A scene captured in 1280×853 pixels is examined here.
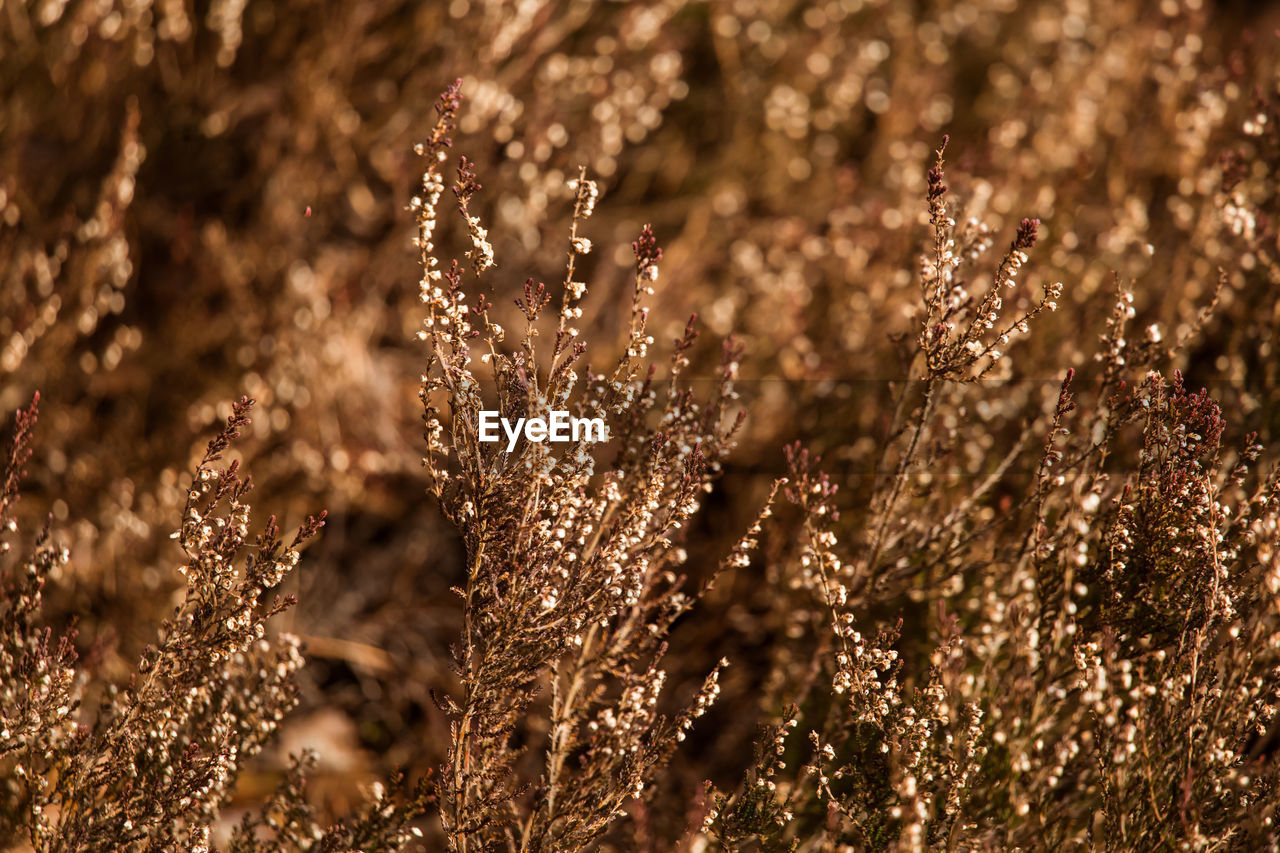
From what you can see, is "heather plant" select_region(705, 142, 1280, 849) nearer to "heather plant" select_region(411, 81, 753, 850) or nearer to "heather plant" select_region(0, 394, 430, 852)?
"heather plant" select_region(411, 81, 753, 850)

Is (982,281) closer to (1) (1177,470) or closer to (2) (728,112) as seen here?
(1) (1177,470)

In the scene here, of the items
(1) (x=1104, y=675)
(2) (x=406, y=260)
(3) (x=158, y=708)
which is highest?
(2) (x=406, y=260)

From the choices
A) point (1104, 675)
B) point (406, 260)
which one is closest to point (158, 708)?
point (1104, 675)

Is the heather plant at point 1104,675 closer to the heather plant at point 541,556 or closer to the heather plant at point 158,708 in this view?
the heather plant at point 541,556

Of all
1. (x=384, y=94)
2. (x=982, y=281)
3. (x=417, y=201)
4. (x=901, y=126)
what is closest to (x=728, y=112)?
(x=901, y=126)

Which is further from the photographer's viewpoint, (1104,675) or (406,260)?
(406,260)

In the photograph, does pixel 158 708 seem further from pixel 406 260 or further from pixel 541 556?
pixel 406 260

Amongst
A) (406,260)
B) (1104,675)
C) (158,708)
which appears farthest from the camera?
(406,260)

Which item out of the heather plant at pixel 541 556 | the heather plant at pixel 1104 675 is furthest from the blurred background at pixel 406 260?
the heather plant at pixel 541 556
